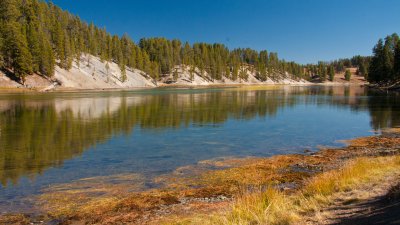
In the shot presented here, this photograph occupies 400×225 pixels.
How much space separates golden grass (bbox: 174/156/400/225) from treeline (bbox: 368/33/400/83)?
3915 inches

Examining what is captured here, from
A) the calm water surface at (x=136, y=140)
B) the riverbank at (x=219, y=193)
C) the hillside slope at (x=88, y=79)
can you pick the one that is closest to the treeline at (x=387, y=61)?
the calm water surface at (x=136, y=140)

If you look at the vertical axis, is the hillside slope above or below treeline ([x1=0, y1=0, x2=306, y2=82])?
below

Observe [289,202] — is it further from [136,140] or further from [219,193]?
[136,140]

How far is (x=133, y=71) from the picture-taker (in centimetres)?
17838

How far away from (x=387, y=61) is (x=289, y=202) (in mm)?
114416

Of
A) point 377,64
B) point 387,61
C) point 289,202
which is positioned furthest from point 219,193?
point 377,64

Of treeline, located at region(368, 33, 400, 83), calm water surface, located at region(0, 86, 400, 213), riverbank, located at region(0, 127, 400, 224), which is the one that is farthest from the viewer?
treeline, located at region(368, 33, 400, 83)

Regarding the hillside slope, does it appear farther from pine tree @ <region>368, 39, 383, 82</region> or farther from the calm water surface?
pine tree @ <region>368, 39, 383, 82</region>

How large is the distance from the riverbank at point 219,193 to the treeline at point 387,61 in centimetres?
9528

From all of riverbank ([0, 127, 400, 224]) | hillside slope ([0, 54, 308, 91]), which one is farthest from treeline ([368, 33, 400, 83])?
hillside slope ([0, 54, 308, 91])

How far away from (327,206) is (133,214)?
6.64 metres

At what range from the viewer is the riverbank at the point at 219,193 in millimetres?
10680

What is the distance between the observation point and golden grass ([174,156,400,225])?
964 cm

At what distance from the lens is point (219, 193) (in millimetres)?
14281
